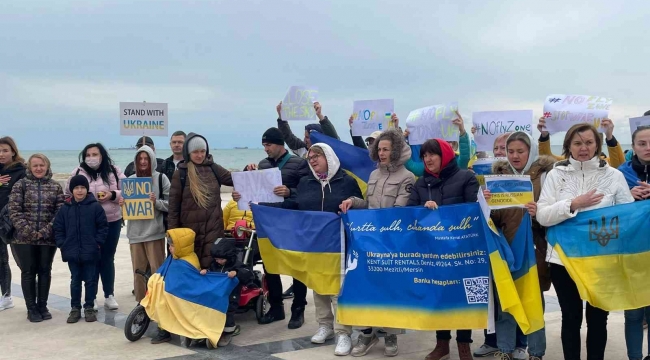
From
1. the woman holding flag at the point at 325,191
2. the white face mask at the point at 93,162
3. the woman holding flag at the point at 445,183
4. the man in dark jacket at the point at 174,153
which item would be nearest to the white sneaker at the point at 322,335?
the woman holding flag at the point at 325,191

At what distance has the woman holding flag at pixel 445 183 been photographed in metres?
5.33

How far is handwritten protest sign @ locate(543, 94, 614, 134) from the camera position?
261 inches

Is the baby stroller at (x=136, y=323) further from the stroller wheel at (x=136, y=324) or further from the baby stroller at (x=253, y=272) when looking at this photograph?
the baby stroller at (x=253, y=272)

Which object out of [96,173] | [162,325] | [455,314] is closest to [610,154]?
[455,314]

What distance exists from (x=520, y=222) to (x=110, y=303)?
5.18 metres

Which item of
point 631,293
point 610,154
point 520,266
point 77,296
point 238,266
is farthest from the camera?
point 77,296

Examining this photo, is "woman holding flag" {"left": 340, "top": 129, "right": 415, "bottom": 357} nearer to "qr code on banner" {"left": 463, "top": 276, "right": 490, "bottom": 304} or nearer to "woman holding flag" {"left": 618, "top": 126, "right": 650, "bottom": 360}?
"qr code on banner" {"left": 463, "top": 276, "right": 490, "bottom": 304}

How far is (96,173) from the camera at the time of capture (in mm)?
7738

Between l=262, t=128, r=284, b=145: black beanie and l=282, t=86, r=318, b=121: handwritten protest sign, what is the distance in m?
0.55

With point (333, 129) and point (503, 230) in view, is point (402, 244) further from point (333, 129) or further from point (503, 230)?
point (333, 129)

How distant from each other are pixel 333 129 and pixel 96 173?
2.95 metres

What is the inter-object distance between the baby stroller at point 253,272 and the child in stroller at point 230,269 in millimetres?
274

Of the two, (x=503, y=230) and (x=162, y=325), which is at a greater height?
(x=503, y=230)

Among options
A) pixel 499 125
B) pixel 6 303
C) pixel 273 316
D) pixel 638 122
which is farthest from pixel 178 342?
pixel 638 122
